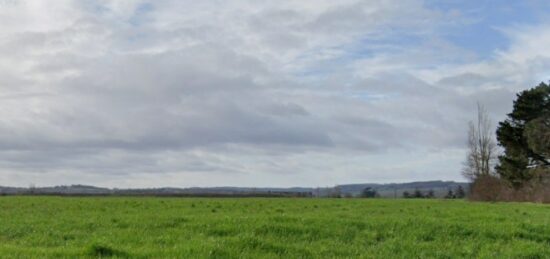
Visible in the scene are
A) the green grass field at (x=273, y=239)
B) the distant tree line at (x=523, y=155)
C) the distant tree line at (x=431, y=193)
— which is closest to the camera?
the green grass field at (x=273, y=239)

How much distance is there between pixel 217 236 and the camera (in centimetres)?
1372

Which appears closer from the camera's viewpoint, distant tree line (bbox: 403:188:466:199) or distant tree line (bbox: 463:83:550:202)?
distant tree line (bbox: 463:83:550:202)

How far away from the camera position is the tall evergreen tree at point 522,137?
7201cm

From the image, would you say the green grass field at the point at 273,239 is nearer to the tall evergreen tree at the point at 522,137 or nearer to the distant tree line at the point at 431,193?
the tall evergreen tree at the point at 522,137

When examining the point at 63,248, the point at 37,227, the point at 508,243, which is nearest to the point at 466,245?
the point at 508,243

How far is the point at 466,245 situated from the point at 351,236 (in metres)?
2.56

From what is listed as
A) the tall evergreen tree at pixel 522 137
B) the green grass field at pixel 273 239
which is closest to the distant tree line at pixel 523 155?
the tall evergreen tree at pixel 522 137

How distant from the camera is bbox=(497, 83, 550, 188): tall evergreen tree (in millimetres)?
72006

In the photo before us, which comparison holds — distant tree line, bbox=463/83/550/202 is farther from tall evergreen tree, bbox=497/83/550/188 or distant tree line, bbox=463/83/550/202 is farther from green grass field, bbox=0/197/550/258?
green grass field, bbox=0/197/550/258

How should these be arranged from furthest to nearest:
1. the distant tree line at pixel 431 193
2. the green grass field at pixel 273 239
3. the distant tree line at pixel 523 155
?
the distant tree line at pixel 431 193
the distant tree line at pixel 523 155
the green grass field at pixel 273 239

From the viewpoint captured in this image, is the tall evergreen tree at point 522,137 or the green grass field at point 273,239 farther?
the tall evergreen tree at point 522,137

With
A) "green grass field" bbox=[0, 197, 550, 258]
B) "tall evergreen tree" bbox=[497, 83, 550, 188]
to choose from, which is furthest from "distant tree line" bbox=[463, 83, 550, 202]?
"green grass field" bbox=[0, 197, 550, 258]

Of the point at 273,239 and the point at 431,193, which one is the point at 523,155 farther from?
the point at 273,239

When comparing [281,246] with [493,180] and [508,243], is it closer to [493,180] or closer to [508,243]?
[508,243]
